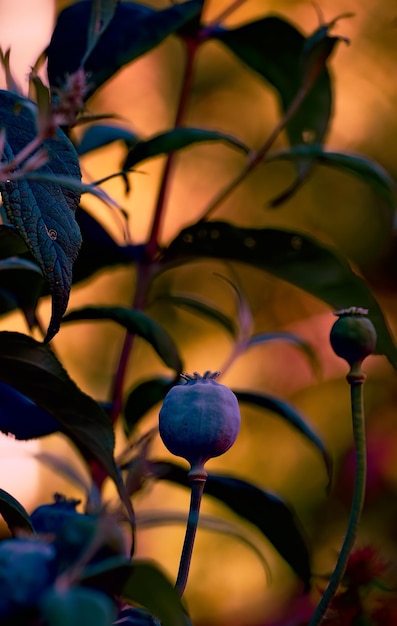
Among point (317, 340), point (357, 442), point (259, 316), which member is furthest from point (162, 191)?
point (259, 316)

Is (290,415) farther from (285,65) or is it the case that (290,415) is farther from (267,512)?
(285,65)

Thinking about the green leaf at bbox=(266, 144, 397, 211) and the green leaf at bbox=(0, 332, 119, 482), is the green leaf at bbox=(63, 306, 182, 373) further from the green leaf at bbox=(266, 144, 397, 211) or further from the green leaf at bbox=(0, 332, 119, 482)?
the green leaf at bbox=(266, 144, 397, 211)

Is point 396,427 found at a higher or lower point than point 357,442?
lower

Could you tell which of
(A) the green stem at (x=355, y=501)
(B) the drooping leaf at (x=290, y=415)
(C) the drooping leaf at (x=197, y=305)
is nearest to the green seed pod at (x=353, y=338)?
(A) the green stem at (x=355, y=501)

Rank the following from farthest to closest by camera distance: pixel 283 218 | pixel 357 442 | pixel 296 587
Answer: pixel 283 218
pixel 296 587
pixel 357 442

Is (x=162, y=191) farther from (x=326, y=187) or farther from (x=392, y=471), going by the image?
(x=326, y=187)
